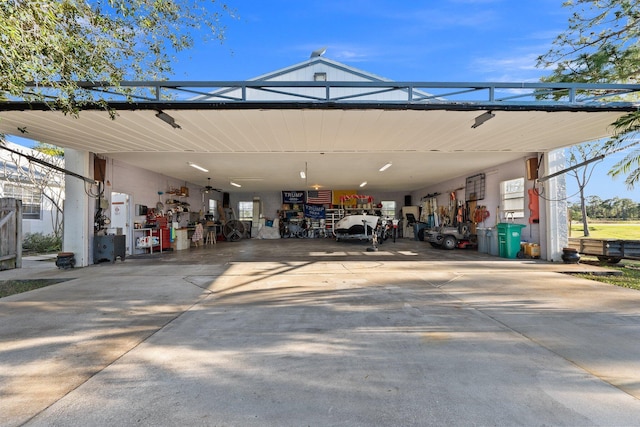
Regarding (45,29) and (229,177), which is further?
(229,177)

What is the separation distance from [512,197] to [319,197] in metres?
11.5

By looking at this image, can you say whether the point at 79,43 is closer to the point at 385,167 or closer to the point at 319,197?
the point at 385,167

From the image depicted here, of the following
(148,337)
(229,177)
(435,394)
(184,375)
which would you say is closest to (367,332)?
(435,394)

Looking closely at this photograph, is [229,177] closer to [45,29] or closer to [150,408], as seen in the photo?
[45,29]

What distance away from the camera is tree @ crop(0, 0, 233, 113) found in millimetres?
3334

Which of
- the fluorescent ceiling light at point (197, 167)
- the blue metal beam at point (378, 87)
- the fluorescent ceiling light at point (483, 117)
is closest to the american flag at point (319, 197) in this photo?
the fluorescent ceiling light at point (197, 167)

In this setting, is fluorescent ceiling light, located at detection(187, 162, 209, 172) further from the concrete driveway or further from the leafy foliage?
the leafy foliage

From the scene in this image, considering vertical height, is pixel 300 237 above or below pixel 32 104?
below

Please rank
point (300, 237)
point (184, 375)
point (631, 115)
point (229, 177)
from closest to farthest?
point (184, 375), point (631, 115), point (229, 177), point (300, 237)

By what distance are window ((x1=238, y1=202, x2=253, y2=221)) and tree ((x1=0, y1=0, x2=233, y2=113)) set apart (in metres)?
16.5

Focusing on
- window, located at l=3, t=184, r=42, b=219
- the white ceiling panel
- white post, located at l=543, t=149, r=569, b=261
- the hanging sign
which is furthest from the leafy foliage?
white post, located at l=543, t=149, r=569, b=261

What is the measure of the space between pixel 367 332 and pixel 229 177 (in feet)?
40.2

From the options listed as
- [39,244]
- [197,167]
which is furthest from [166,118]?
[39,244]

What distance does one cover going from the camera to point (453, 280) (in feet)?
20.2
